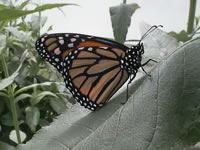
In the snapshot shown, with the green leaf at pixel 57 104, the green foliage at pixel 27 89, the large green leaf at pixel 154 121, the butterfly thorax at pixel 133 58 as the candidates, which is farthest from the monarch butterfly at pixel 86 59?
the green leaf at pixel 57 104

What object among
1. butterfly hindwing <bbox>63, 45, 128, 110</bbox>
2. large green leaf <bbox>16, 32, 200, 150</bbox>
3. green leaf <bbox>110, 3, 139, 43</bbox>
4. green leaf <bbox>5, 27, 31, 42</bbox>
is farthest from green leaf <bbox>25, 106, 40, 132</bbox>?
large green leaf <bbox>16, 32, 200, 150</bbox>

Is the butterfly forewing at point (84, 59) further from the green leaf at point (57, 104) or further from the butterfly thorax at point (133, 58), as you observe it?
the green leaf at point (57, 104)

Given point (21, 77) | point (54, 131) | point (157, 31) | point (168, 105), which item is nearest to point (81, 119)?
point (54, 131)

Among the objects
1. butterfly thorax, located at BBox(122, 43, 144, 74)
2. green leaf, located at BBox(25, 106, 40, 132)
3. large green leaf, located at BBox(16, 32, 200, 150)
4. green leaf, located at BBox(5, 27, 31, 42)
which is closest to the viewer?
large green leaf, located at BBox(16, 32, 200, 150)

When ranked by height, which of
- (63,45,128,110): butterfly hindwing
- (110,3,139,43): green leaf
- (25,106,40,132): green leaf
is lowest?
(25,106,40,132): green leaf

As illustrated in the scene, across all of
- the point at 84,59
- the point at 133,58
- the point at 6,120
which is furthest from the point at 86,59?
the point at 6,120

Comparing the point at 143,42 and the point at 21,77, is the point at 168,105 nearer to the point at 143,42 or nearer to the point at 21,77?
the point at 143,42

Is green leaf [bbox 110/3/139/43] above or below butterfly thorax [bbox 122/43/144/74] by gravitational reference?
above

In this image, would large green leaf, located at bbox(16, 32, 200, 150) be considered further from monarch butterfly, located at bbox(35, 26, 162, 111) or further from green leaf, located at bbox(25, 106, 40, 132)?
green leaf, located at bbox(25, 106, 40, 132)

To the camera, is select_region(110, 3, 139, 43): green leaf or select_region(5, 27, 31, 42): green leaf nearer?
select_region(110, 3, 139, 43): green leaf
